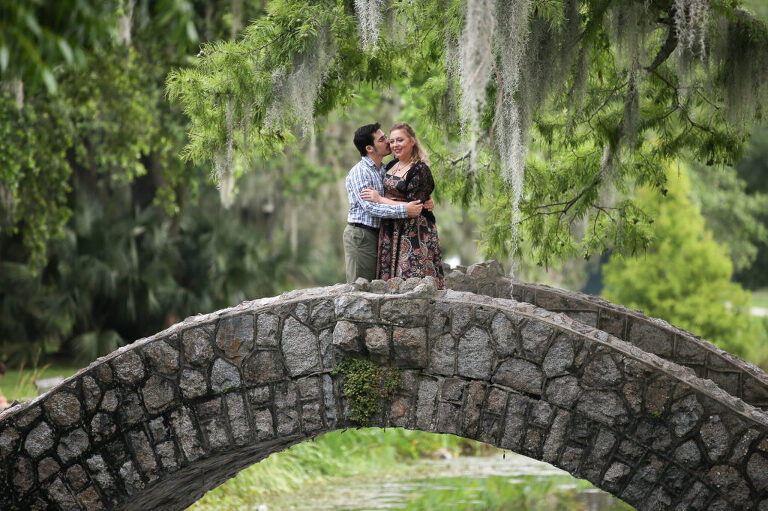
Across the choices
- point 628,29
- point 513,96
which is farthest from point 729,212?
point 513,96

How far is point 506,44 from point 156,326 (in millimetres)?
10427

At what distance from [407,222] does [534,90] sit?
4.16ft

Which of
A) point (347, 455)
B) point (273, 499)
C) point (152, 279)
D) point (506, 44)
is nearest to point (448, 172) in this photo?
point (506, 44)

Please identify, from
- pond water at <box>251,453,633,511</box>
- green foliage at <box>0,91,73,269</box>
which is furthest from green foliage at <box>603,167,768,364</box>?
green foliage at <box>0,91,73,269</box>

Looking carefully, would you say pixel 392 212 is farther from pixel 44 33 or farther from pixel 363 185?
pixel 44 33

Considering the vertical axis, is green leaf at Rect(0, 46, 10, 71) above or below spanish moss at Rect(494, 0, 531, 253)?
above

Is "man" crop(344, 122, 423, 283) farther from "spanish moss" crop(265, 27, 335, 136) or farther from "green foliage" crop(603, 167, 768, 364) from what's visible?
"green foliage" crop(603, 167, 768, 364)

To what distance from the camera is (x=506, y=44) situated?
632 cm

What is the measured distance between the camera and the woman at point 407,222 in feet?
21.9

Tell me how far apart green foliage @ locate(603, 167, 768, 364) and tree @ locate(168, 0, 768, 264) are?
837 centimetres

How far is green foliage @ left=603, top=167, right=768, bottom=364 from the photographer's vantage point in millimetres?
16422

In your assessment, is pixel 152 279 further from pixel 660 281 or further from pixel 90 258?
pixel 660 281

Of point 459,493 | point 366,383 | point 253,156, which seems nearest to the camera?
point 366,383

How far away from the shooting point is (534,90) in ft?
22.7
